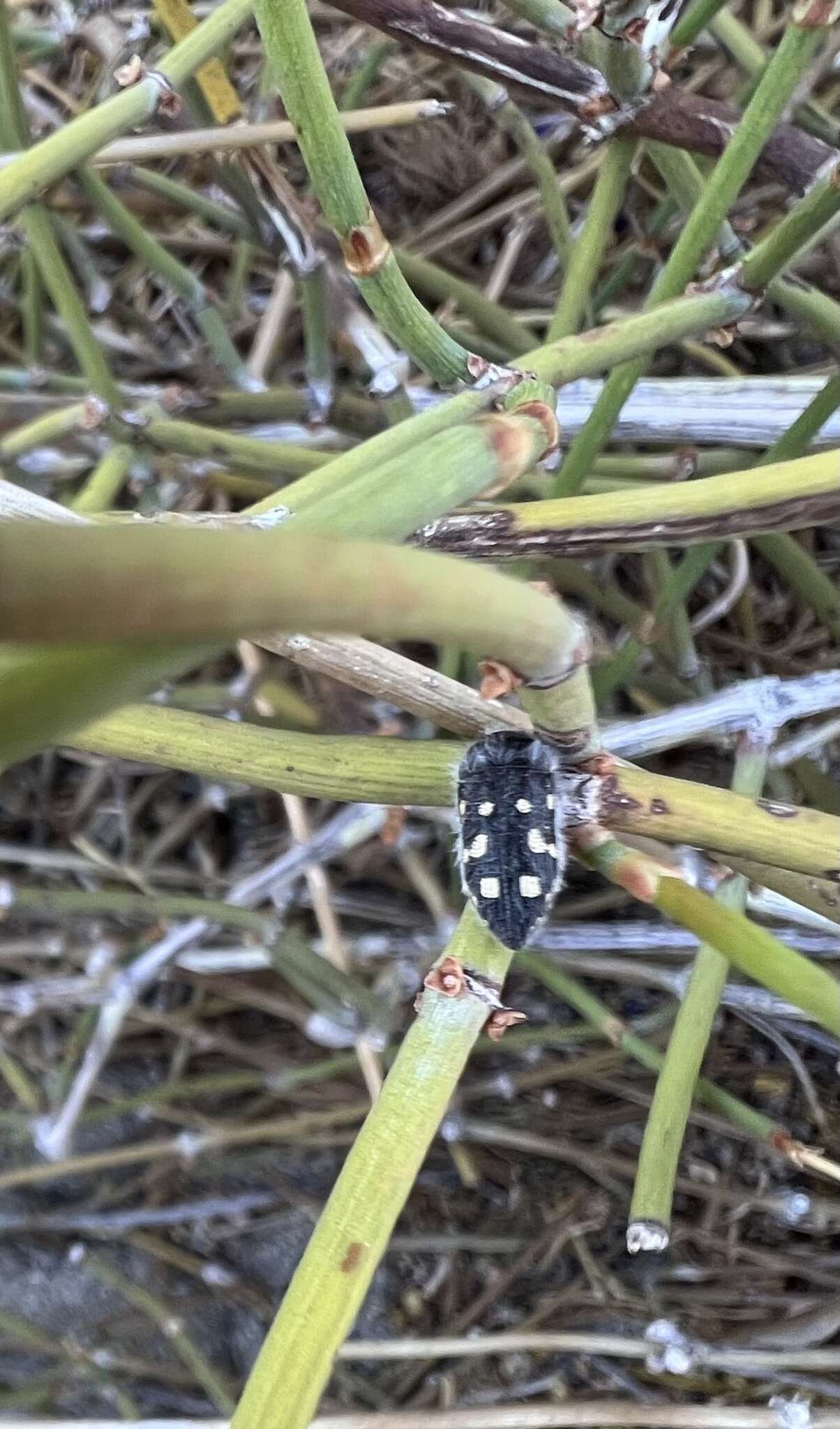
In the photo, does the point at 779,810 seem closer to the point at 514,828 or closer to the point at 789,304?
the point at 514,828

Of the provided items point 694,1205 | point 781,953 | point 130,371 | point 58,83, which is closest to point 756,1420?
point 694,1205

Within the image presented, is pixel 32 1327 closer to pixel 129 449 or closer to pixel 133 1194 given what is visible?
pixel 133 1194

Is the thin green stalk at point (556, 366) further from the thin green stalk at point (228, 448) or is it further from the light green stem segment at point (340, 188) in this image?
the thin green stalk at point (228, 448)

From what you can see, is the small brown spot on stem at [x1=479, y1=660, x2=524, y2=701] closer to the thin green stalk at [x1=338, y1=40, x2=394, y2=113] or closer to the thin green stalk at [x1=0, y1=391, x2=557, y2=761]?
the thin green stalk at [x1=0, y1=391, x2=557, y2=761]

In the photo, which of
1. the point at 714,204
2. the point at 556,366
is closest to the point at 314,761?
the point at 556,366

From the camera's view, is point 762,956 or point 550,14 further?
point 550,14

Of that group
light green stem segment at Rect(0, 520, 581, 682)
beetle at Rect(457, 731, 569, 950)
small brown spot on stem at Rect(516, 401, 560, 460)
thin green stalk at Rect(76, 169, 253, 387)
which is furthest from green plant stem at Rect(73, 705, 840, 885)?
thin green stalk at Rect(76, 169, 253, 387)
